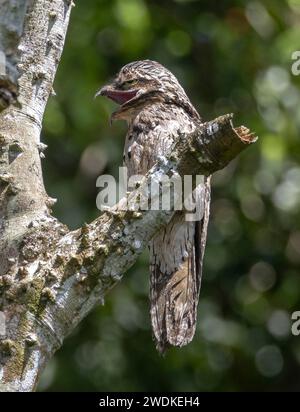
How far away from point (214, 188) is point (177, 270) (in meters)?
2.94

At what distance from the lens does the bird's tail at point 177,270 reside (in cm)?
476

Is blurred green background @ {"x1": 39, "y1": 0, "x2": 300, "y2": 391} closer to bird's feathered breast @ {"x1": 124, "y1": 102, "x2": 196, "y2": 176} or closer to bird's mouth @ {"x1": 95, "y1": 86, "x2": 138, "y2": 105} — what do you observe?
bird's mouth @ {"x1": 95, "y1": 86, "x2": 138, "y2": 105}

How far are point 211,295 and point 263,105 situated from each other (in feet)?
4.71

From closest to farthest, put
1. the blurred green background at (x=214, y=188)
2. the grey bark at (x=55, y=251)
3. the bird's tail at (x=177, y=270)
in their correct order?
the grey bark at (x=55, y=251) → the bird's tail at (x=177, y=270) → the blurred green background at (x=214, y=188)

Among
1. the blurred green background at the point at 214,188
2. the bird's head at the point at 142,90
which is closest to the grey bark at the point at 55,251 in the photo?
the bird's head at the point at 142,90

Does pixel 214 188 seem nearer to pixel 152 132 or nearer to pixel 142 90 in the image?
pixel 142 90

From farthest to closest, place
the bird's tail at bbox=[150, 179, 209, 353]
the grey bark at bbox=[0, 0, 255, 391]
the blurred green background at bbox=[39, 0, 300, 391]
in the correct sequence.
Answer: the blurred green background at bbox=[39, 0, 300, 391], the bird's tail at bbox=[150, 179, 209, 353], the grey bark at bbox=[0, 0, 255, 391]

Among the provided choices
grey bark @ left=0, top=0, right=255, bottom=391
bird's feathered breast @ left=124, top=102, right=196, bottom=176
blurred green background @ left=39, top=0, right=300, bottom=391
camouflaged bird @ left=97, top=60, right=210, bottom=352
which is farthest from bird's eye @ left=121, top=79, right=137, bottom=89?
blurred green background @ left=39, top=0, right=300, bottom=391

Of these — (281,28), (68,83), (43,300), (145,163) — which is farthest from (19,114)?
(281,28)

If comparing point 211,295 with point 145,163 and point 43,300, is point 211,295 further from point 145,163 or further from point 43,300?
point 43,300

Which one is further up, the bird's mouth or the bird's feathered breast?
the bird's mouth

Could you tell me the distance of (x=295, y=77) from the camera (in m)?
7.32

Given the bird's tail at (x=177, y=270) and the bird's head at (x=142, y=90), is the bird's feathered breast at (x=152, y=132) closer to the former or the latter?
the bird's head at (x=142, y=90)

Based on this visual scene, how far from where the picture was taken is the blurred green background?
7328 mm
